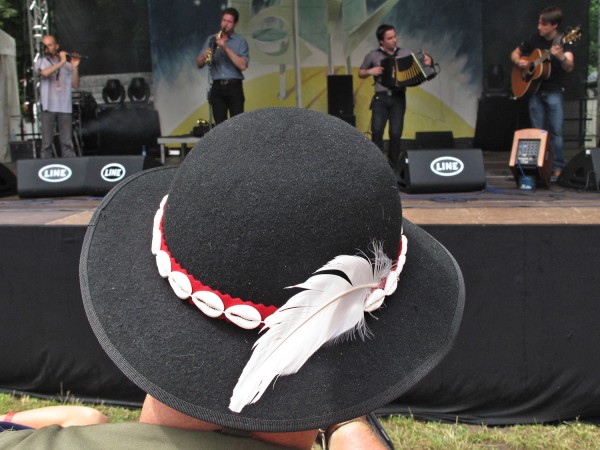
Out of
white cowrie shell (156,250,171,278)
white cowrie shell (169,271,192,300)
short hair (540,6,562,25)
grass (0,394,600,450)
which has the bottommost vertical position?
grass (0,394,600,450)

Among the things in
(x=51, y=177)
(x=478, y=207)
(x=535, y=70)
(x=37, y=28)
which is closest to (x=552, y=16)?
(x=535, y=70)

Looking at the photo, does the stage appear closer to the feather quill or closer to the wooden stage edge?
the wooden stage edge

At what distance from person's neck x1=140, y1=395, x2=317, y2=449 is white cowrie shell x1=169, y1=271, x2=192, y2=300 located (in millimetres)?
135

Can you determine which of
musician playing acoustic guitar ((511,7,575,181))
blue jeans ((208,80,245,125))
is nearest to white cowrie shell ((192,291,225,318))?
musician playing acoustic guitar ((511,7,575,181))

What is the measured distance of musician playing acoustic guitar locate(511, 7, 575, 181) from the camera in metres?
6.24

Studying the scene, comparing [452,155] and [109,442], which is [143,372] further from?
[452,155]

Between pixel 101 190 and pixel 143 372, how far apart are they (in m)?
4.54

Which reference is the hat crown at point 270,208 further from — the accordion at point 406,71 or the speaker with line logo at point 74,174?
the accordion at point 406,71

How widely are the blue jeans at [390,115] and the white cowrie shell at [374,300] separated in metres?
6.53

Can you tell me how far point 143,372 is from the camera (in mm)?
755

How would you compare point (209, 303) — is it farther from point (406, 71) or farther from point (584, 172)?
point (406, 71)

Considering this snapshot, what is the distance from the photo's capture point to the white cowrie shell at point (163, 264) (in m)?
0.79

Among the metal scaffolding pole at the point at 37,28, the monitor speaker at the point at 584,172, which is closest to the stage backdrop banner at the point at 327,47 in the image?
the metal scaffolding pole at the point at 37,28

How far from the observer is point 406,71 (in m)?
7.07
